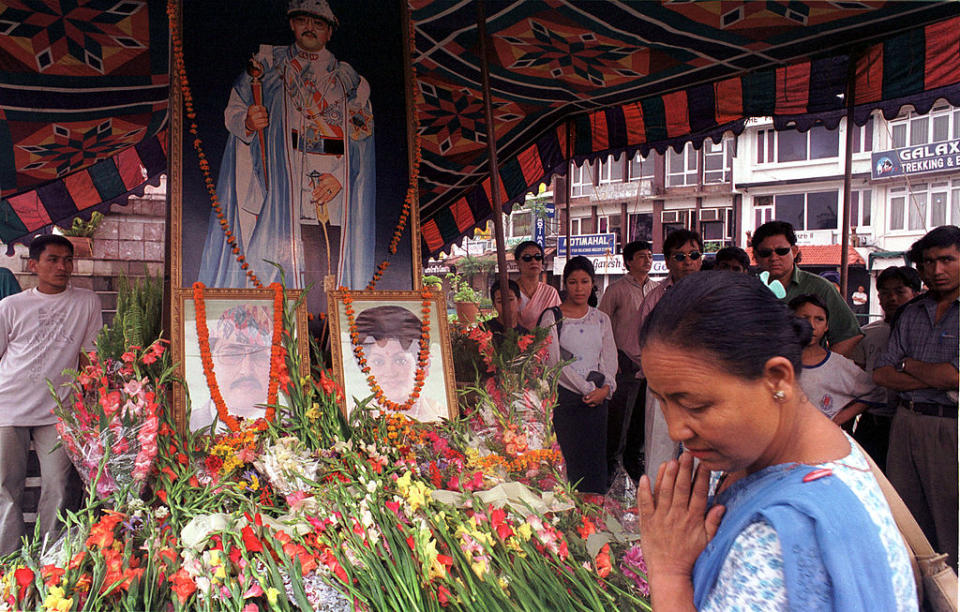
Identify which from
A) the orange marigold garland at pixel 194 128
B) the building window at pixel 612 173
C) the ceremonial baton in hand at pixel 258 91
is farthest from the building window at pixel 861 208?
the orange marigold garland at pixel 194 128

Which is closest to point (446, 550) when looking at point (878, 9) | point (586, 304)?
point (586, 304)

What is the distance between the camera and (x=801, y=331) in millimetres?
899

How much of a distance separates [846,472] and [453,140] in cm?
522

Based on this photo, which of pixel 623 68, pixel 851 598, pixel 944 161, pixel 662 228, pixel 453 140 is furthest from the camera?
pixel 662 228

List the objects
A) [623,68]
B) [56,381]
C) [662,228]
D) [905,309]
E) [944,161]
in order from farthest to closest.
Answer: [662,228], [944,161], [623,68], [56,381], [905,309]

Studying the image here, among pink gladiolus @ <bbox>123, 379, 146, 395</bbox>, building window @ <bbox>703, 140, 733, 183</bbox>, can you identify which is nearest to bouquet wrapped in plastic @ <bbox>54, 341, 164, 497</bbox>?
pink gladiolus @ <bbox>123, 379, 146, 395</bbox>

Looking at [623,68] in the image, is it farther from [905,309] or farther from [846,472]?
[846,472]

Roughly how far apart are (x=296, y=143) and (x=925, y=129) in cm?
2338

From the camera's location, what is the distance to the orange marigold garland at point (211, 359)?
Result: 2297 mm

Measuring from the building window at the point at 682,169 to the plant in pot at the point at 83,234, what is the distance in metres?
21.5

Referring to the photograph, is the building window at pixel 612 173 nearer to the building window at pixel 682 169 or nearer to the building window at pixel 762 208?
the building window at pixel 682 169

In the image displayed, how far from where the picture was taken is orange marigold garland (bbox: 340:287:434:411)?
254 cm

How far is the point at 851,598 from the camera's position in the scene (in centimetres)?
74

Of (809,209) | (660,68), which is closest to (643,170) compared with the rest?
(809,209)
